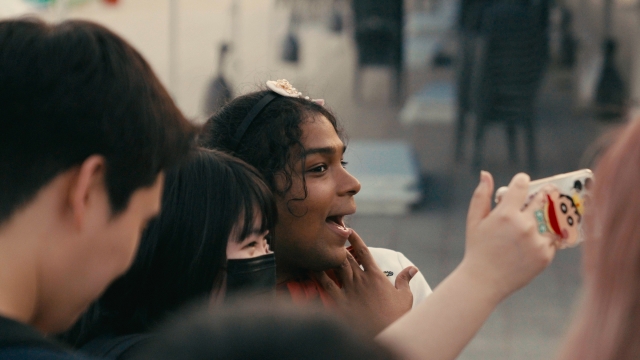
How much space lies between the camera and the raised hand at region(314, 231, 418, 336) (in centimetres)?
168

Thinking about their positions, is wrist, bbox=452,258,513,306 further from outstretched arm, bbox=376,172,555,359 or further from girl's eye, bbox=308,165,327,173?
girl's eye, bbox=308,165,327,173

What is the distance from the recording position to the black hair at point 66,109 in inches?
38.2

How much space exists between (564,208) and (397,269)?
3.07ft

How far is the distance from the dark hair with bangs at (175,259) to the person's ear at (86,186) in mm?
567

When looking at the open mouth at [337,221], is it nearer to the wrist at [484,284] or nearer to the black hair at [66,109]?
the wrist at [484,284]

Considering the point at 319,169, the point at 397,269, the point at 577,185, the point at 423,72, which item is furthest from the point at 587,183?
the point at 423,72

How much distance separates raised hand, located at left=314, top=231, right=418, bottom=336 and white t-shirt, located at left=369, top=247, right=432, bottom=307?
0.62 feet

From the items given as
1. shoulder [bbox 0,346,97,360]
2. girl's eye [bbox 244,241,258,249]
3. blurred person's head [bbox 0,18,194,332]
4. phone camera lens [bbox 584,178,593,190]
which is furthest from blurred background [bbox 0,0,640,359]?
shoulder [bbox 0,346,97,360]

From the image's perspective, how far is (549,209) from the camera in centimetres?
112

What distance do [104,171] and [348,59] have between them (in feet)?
15.5

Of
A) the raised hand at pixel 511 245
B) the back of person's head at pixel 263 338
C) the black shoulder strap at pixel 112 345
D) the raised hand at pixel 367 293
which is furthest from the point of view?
the raised hand at pixel 367 293

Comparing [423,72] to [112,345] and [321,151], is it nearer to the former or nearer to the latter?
[321,151]

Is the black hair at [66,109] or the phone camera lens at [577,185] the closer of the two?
the black hair at [66,109]

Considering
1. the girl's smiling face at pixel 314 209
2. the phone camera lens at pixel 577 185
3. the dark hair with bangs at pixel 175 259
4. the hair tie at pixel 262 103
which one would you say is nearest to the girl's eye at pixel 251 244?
the dark hair with bangs at pixel 175 259
